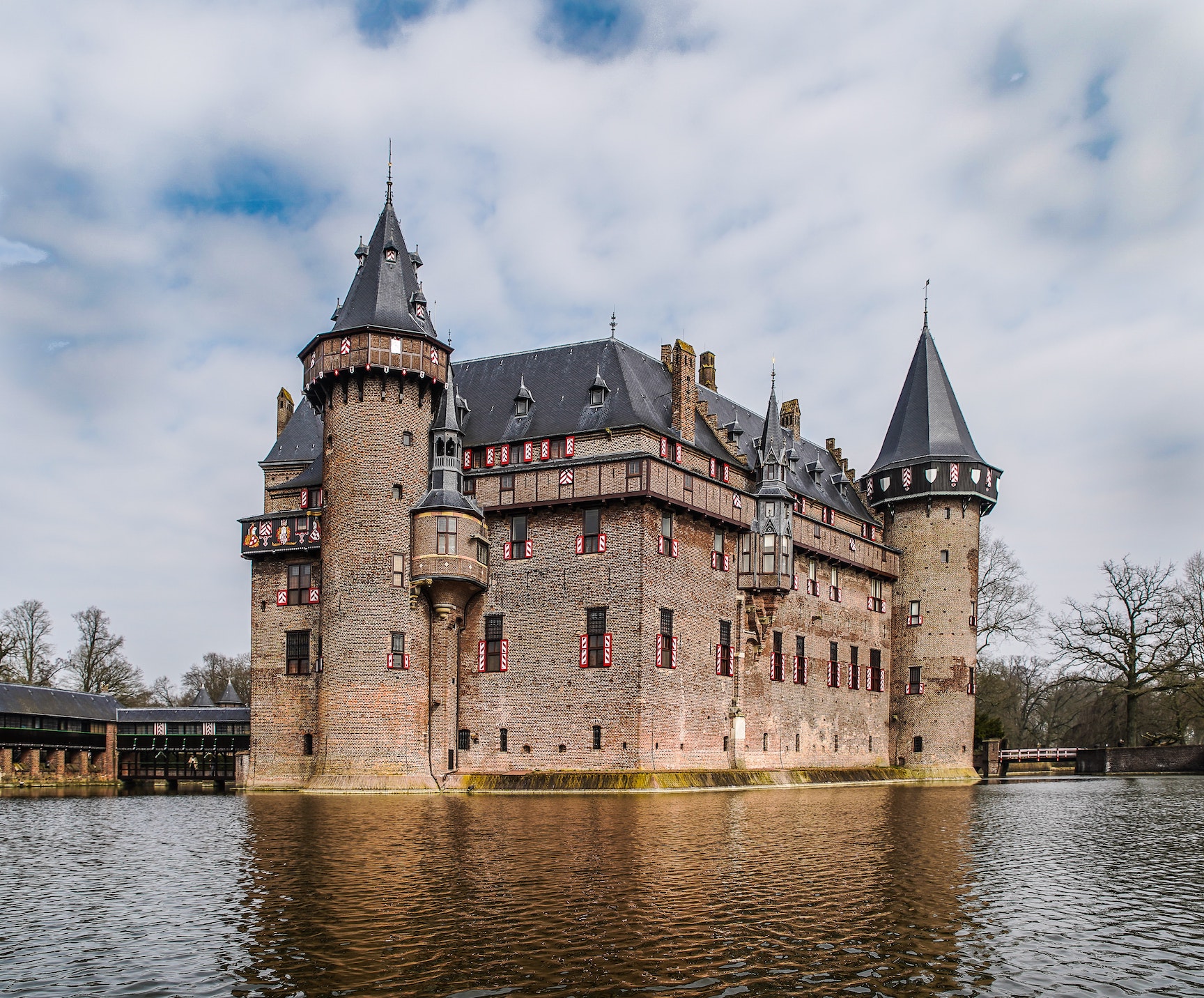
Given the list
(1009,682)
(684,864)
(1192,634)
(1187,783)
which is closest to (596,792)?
(684,864)

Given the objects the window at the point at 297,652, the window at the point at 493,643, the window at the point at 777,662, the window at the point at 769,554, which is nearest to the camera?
the window at the point at 493,643

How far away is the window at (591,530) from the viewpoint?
130ft

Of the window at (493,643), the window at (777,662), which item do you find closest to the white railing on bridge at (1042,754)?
the window at (777,662)

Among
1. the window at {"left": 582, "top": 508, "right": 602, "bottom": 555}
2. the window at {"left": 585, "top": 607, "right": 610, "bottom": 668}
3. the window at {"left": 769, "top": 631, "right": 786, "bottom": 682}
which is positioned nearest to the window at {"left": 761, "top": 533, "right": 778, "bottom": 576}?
the window at {"left": 769, "top": 631, "right": 786, "bottom": 682}

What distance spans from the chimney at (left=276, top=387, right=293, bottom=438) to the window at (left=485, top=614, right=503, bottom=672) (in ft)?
51.5

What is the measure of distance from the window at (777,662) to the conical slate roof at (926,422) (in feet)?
45.1

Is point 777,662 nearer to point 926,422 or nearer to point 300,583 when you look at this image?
point 926,422

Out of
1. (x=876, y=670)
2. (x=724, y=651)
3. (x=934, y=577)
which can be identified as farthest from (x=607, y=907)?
(x=934, y=577)

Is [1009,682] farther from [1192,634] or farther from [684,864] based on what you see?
[684,864]

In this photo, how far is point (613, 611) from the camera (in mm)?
38812

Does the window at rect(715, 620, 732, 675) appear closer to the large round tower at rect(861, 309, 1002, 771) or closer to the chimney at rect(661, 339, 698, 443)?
the chimney at rect(661, 339, 698, 443)

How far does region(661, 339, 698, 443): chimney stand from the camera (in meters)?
42.8

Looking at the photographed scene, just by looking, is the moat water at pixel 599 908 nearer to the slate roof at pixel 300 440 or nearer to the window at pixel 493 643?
the window at pixel 493 643

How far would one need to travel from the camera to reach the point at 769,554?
146 ft
